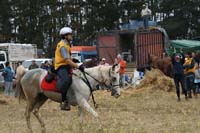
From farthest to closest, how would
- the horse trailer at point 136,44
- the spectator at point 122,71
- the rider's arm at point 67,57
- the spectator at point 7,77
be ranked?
the horse trailer at point 136,44 < the spectator at point 122,71 < the spectator at point 7,77 < the rider's arm at point 67,57

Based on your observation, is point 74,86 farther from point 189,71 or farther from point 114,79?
point 189,71

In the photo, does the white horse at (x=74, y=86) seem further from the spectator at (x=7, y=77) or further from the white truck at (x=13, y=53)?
the white truck at (x=13, y=53)

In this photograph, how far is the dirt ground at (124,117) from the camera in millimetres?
10961

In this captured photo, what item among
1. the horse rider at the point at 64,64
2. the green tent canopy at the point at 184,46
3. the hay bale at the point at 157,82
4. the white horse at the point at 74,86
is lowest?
the hay bale at the point at 157,82

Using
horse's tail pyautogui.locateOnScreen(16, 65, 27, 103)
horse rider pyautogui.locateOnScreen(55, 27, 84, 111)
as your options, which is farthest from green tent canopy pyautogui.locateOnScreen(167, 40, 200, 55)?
horse rider pyautogui.locateOnScreen(55, 27, 84, 111)

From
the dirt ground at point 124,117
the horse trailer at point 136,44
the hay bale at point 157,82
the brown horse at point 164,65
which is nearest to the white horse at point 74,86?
the dirt ground at point 124,117

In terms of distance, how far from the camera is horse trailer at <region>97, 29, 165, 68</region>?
30656mm

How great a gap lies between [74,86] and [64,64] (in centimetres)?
50

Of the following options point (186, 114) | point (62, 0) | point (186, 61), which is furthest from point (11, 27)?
point (186, 114)

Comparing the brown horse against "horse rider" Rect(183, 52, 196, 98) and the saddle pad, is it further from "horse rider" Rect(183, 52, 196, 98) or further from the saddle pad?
the saddle pad

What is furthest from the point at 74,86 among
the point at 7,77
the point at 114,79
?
the point at 7,77

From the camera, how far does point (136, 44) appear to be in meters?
30.5

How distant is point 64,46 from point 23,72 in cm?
187

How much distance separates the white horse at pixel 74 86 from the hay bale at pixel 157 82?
11893 mm
